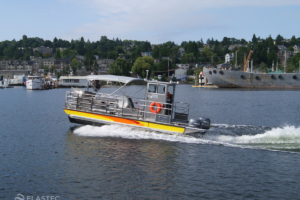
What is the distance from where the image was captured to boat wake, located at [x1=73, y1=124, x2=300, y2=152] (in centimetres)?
1833

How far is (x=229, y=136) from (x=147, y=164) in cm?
727

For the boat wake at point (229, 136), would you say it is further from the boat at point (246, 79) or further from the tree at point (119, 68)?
the tree at point (119, 68)

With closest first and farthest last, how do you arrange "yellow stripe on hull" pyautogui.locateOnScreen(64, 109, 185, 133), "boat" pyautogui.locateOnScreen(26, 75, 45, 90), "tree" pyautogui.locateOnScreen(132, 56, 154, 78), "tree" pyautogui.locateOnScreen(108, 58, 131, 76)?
"yellow stripe on hull" pyautogui.locateOnScreen(64, 109, 185, 133) → "boat" pyautogui.locateOnScreen(26, 75, 45, 90) → "tree" pyautogui.locateOnScreen(108, 58, 131, 76) → "tree" pyautogui.locateOnScreen(132, 56, 154, 78)

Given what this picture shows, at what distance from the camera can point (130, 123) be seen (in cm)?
2098

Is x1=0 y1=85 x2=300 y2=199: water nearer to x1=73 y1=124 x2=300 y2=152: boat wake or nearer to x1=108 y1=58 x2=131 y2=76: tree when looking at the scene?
x1=73 y1=124 x2=300 y2=152: boat wake

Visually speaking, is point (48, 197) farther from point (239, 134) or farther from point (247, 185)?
point (239, 134)

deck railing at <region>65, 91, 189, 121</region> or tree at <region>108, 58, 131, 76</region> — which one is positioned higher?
tree at <region>108, 58, 131, 76</region>

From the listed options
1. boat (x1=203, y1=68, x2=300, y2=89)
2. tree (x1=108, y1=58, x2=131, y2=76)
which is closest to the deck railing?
boat (x1=203, y1=68, x2=300, y2=89)

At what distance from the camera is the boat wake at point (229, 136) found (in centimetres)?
1833

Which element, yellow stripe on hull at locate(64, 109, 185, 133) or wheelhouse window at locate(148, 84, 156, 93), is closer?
yellow stripe on hull at locate(64, 109, 185, 133)

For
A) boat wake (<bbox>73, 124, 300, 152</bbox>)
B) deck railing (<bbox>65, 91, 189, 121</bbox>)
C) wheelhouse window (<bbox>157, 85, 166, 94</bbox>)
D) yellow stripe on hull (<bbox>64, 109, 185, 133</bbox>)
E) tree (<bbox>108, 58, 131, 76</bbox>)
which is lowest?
boat wake (<bbox>73, 124, 300, 152</bbox>)

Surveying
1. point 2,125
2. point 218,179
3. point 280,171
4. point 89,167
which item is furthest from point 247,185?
point 2,125

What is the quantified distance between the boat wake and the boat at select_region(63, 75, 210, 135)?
1.36 ft

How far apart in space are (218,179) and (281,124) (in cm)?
1588
